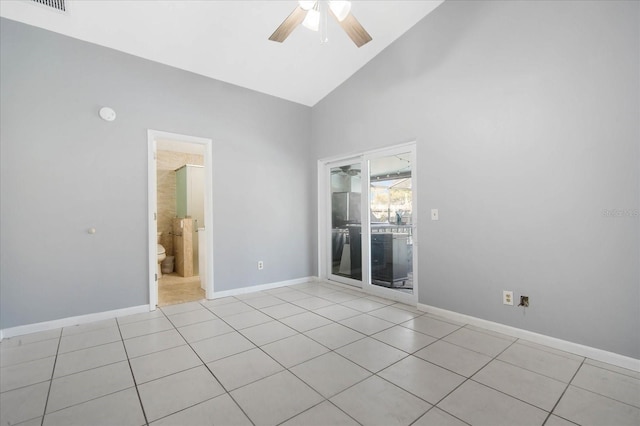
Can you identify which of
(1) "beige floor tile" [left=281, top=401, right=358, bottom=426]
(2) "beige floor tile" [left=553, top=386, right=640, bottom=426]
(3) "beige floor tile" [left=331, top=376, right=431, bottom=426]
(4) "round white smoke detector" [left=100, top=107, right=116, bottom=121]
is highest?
(4) "round white smoke detector" [left=100, top=107, right=116, bottom=121]

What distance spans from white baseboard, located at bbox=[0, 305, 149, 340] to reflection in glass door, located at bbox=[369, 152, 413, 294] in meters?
3.19

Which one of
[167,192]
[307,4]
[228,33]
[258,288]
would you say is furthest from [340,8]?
[167,192]

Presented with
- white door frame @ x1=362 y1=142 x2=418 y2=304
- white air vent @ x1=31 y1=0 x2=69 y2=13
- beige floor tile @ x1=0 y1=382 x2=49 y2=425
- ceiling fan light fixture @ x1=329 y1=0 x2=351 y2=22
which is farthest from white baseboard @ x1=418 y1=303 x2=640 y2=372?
white air vent @ x1=31 y1=0 x2=69 y2=13

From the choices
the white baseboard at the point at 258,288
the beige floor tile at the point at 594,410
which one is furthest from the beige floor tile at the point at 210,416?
the white baseboard at the point at 258,288

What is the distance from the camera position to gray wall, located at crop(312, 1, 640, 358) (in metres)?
Result: 2.18

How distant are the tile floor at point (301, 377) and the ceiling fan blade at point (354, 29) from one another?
2.92 m

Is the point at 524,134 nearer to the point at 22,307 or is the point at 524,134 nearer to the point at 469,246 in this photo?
the point at 469,246

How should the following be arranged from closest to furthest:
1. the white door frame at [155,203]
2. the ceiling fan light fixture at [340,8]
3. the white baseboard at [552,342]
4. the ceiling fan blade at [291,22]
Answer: the white baseboard at [552,342] → the ceiling fan light fixture at [340,8] → the ceiling fan blade at [291,22] → the white door frame at [155,203]

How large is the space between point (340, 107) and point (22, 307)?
4.59 meters

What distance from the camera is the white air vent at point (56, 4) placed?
104 inches

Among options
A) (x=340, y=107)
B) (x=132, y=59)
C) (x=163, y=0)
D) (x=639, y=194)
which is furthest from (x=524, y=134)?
(x=132, y=59)

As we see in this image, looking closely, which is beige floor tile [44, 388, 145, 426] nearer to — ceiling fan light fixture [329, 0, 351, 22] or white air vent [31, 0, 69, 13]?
ceiling fan light fixture [329, 0, 351, 22]

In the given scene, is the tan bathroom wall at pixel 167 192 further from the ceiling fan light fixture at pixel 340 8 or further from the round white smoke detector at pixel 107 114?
the ceiling fan light fixture at pixel 340 8

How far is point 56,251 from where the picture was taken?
298 centimetres
